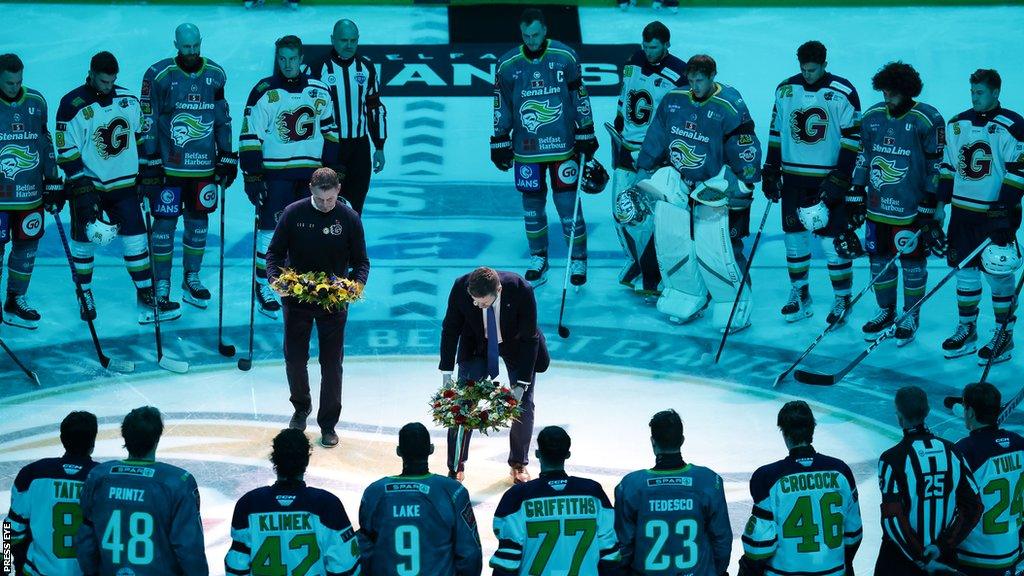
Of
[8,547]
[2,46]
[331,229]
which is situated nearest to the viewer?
[8,547]

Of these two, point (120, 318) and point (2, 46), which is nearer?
point (120, 318)

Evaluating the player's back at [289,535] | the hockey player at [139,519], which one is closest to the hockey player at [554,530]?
the player's back at [289,535]

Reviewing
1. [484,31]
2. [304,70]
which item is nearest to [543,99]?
[304,70]

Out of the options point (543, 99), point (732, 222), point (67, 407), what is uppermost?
point (543, 99)

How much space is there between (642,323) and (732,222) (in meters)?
0.82

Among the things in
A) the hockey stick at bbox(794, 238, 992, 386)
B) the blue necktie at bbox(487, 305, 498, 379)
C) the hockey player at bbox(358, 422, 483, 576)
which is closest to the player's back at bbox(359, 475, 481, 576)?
the hockey player at bbox(358, 422, 483, 576)

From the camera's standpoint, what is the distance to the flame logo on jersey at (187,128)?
32.6 feet

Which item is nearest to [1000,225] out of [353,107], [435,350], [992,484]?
[435,350]

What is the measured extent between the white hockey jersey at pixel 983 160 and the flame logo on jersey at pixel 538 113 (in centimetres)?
244

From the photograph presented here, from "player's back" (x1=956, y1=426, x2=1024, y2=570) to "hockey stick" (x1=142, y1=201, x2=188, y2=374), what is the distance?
4629mm

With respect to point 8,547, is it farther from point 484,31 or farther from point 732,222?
point 484,31

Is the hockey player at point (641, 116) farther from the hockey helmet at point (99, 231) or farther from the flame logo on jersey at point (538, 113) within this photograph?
the hockey helmet at point (99, 231)

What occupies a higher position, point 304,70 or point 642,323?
point 304,70

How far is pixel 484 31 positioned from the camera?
15336 mm
